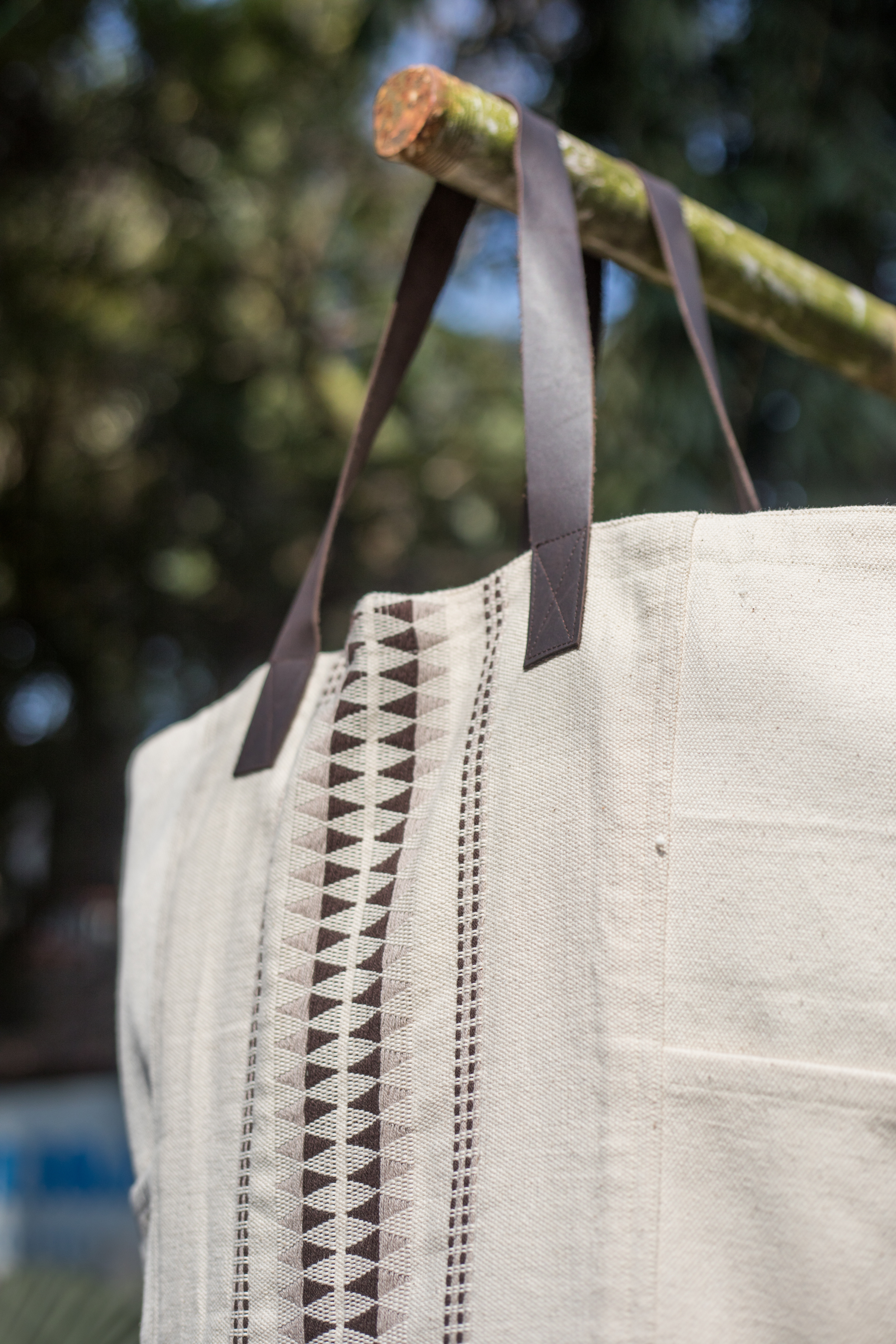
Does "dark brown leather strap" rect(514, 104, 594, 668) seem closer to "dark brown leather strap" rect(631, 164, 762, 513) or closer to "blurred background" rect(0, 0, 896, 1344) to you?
"dark brown leather strap" rect(631, 164, 762, 513)

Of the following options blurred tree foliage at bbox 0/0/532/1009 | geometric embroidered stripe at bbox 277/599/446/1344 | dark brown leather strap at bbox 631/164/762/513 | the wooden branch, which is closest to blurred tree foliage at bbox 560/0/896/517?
the wooden branch

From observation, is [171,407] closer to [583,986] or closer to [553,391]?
[553,391]

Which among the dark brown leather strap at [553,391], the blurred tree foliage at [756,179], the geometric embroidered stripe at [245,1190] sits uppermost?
the blurred tree foliage at [756,179]

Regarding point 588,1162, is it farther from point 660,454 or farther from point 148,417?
point 148,417

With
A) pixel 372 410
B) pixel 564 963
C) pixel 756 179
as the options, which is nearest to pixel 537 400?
pixel 372 410

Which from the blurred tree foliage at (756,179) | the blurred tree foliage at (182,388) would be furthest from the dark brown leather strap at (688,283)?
the blurred tree foliage at (182,388)

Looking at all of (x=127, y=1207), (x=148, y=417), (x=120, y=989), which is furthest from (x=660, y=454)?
(x=148, y=417)

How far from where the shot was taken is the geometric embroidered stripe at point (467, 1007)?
427 millimetres

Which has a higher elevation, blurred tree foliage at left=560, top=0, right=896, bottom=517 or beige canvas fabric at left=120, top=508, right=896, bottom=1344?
blurred tree foliage at left=560, top=0, right=896, bottom=517

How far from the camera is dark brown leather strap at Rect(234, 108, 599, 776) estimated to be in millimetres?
481

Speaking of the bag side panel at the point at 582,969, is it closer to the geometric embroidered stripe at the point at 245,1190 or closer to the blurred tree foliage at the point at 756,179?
the geometric embroidered stripe at the point at 245,1190

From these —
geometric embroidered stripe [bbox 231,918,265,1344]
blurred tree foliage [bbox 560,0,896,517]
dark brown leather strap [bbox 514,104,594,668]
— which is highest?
blurred tree foliage [bbox 560,0,896,517]

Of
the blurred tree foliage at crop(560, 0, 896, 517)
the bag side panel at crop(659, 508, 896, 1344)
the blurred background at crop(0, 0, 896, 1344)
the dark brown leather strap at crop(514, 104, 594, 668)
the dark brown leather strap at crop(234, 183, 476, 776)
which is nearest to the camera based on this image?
the bag side panel at crop(659, 508, 896, 1344)

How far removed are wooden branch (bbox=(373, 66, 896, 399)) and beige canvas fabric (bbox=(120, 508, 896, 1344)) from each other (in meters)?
0.24
